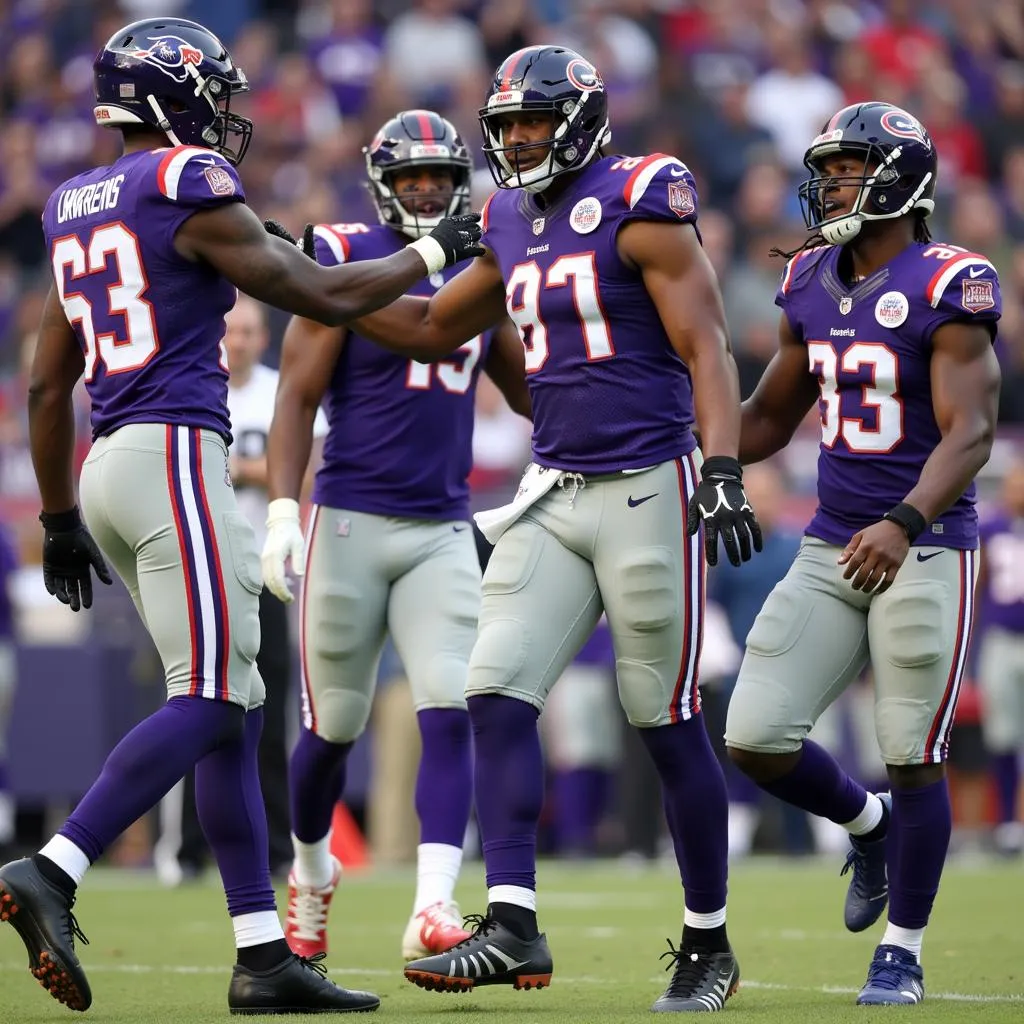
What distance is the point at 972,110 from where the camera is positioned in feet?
49.8

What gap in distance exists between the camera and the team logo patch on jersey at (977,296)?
4.71 meters

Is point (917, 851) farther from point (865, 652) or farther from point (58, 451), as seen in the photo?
point (58, 451)

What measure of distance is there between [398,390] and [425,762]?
1064 mm

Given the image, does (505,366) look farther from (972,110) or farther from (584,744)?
(972,110)

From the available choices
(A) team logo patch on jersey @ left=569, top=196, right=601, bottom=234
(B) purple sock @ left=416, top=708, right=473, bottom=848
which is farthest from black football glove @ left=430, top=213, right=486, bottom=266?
(B) purple sock @ left=416, top=708, right=473, bottom=848

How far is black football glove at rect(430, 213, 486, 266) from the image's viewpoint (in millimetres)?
4723

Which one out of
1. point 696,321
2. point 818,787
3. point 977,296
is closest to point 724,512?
point 696,321

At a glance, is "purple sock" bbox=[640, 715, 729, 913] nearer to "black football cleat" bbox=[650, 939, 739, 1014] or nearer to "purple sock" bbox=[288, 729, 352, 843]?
"black football cleat" bbox=[650, 939, 739, 1014]

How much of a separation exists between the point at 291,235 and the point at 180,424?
671 mm

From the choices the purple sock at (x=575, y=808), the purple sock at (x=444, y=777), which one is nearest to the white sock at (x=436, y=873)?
the purple sock at (x=444, y=777)

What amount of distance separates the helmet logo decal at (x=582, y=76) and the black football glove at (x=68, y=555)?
159 cm

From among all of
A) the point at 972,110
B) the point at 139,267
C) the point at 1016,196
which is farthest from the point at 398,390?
the point at 972,110

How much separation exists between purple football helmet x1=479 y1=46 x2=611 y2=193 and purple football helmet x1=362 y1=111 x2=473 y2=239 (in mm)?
1112

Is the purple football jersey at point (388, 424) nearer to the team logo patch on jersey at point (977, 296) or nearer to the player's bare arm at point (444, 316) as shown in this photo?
the player's bare arm at point (444, 316)
